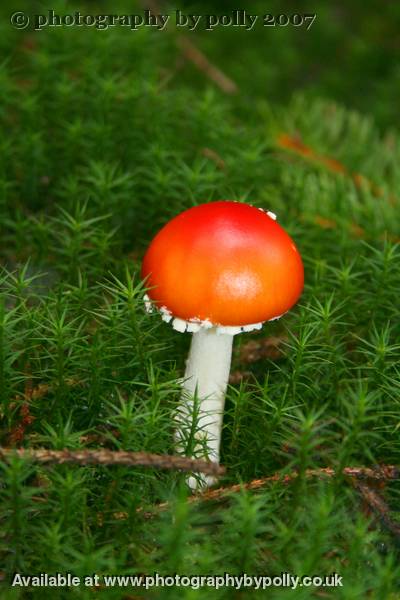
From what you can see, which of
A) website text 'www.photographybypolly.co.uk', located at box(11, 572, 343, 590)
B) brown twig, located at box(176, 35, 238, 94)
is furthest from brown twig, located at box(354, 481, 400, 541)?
brown twig, located at box(176, 35, 238, 94)

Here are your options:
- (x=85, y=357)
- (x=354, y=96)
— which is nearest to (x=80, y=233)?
(x=85, y=357)

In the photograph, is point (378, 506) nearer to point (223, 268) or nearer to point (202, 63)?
point (223, 268)

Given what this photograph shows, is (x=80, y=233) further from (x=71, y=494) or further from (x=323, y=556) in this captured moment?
(x=323, y=556)

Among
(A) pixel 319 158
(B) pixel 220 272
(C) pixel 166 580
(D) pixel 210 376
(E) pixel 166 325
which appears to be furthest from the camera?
(A) pixel 319 158

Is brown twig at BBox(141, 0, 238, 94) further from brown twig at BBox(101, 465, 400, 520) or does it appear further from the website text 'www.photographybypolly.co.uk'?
the website text 'www.photographybypolly.co.uk'

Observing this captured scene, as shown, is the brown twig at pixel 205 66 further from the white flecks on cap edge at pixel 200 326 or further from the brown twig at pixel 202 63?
the white flecks on cap edge at pixel 200 326

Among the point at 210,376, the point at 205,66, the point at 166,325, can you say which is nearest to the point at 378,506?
the point at 210,376
